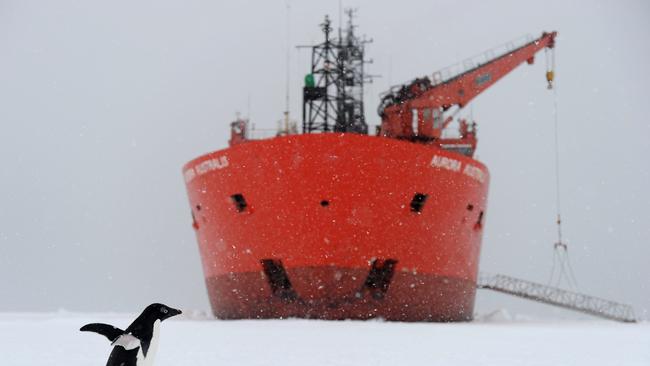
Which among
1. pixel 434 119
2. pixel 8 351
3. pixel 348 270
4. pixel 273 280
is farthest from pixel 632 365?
pixel 434 119

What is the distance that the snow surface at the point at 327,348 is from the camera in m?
7.49

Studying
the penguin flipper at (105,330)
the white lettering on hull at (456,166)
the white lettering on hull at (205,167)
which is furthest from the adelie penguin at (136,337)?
the white lettering on hull at (456,166)

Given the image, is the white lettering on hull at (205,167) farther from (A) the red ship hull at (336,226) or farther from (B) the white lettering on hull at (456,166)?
(B) the white lettering on hull at (456,166)

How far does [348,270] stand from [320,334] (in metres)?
3.98

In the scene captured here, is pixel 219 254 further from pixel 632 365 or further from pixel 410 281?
pixel 632 365

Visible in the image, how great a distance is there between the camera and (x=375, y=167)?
15.2 metres

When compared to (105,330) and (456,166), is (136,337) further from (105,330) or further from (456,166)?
(456,166)

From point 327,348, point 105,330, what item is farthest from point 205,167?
point 105,330

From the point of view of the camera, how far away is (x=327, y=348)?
882 cm

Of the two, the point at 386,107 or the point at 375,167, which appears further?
the point at 386,107

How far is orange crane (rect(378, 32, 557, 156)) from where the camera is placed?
20125mm

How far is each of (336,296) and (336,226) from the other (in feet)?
4.76

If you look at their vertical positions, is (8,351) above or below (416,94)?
below

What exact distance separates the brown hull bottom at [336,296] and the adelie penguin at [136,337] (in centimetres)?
1020
